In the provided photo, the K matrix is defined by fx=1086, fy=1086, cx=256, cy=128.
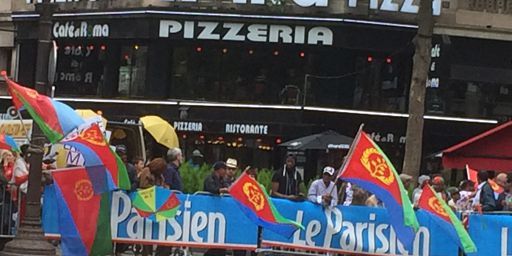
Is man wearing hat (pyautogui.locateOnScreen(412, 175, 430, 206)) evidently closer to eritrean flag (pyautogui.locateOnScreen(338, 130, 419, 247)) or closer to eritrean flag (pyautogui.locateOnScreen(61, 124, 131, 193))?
eritrean flag (pyautogui.locateOnScreen(338, 130, 419, 247))

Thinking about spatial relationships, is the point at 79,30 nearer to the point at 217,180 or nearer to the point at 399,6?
the point at 399,6

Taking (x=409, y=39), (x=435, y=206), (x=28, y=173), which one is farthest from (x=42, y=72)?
(x=409, y=39)

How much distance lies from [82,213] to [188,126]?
16545 millimetres

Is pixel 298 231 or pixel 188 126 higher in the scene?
pixel 188 126

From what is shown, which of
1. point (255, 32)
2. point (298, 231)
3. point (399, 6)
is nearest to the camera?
point (298, 231)

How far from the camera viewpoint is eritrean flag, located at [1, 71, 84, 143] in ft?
45.2

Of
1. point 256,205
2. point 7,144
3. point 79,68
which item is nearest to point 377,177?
point 256,205

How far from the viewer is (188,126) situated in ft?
101

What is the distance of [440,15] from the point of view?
31672 millimetres

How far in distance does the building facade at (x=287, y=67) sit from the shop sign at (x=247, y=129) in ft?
0.09

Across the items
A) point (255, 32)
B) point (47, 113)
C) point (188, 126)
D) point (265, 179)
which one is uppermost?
point (255, 32)

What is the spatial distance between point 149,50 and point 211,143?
3306 millimetres

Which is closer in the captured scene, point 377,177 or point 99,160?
point 377,177

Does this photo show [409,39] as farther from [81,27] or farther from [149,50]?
[81,27]
